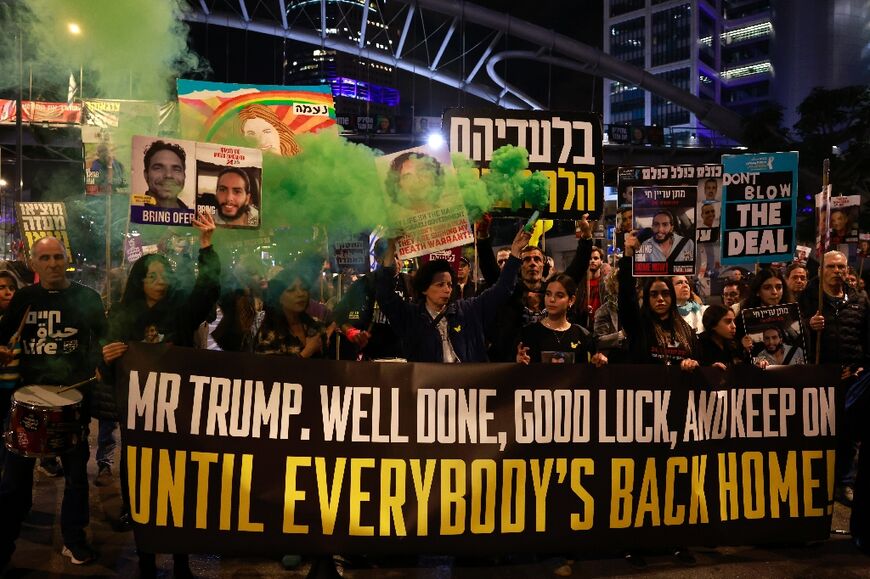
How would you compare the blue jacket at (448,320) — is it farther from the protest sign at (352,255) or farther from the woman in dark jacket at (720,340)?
the woman in dark jacket at (720,340)

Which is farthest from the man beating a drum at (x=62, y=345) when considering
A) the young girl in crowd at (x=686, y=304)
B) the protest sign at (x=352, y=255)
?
the young girl in crowd at (x=686, y=304)

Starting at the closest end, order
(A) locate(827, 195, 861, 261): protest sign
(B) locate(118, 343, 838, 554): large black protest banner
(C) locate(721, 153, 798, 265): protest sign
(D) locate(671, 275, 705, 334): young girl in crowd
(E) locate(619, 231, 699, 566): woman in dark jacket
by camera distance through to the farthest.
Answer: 1. (B) locate(118, 343, 838, 554): large black protest banner
2. (E) locate(619, 231, 699, 566): woman in dark jacket
3. (C) locate(721, 153, 798, 265): protest sign
4. (D) locate(671, 275, 705, 334): young girl in crowd
5. (A) locate(827, 195, 861, 261): protest sign

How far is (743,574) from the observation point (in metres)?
4.42

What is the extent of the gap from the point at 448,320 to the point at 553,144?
6.03 ft

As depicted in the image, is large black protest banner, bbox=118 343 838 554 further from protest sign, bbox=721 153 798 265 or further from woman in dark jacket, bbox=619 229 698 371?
protest sign, bbox=721 153 798 265

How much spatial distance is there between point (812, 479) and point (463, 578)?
2.20 m

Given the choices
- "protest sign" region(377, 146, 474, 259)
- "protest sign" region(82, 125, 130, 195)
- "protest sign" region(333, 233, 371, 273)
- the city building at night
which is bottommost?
"protest sign" region(333, 233, 371, 273)

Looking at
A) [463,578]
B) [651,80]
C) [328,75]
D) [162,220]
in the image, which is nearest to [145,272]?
[162,220]

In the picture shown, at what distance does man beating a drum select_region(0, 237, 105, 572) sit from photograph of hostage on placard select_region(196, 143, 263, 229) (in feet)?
3.40

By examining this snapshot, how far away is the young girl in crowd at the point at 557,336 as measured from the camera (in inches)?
182

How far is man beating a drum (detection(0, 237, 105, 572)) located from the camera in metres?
4.42

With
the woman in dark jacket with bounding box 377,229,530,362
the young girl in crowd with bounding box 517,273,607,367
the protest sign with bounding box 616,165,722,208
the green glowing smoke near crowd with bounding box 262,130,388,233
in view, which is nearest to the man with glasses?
the protest sign with bounding box 616,165,722,208

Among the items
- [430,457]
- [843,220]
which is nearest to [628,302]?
[430,457]

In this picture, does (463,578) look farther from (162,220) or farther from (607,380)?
(162,220)
